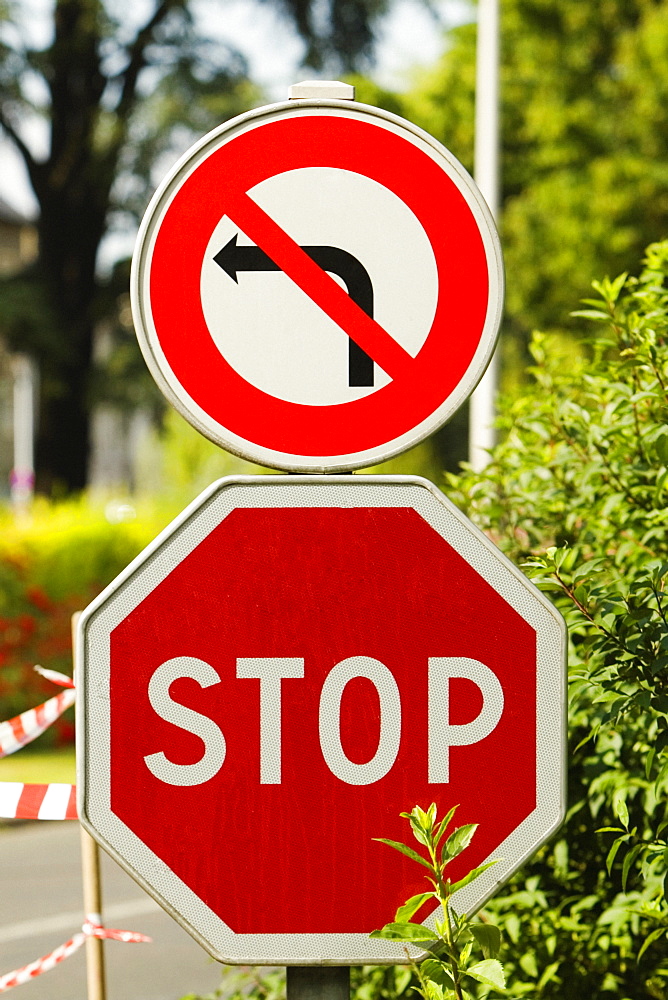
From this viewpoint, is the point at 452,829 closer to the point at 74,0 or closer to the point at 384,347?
the point at 384,347

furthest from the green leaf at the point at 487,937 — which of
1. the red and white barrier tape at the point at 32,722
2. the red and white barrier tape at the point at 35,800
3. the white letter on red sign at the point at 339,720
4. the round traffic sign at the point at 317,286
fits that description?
the red and white barrier tape at the point at 32,722

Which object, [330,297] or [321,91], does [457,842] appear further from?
[321,91]

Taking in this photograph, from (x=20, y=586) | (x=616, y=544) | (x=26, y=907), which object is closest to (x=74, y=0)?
(x=20, y=586)

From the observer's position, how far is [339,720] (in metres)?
1.62

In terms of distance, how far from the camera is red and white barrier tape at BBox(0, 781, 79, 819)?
2596 millimetres

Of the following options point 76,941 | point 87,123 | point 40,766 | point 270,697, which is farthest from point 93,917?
point 87,123

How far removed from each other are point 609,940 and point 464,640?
1.18m

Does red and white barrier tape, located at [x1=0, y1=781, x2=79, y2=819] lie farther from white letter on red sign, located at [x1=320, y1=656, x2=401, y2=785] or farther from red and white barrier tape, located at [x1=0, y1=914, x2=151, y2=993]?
white letter on red sign, located at [x1=320, y1=656, x2=401, y2=785]

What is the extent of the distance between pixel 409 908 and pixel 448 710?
243 millimetres

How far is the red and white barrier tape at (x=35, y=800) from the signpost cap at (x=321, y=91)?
1.48 meters

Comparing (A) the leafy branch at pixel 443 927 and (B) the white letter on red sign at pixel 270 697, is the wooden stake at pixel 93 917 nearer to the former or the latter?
(B) the white letter on red sign at pixel 270 697

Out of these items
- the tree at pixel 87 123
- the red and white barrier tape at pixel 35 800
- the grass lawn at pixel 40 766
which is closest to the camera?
the red and white barrier tape at pixel 35 800

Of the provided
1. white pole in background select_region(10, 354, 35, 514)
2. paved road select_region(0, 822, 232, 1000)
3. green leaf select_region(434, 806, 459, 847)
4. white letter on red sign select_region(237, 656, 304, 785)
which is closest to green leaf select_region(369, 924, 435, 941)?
green leaf select_region(434, 806, 459, 847)

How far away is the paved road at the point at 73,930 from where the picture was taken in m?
5.67
